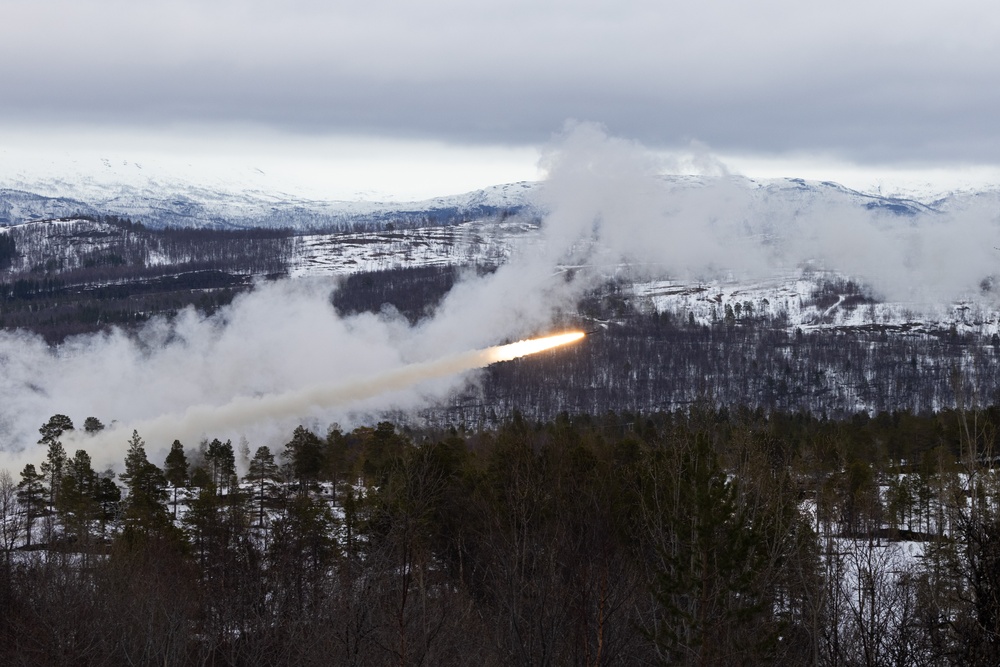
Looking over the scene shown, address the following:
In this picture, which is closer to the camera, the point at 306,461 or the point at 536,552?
the point at 536,552

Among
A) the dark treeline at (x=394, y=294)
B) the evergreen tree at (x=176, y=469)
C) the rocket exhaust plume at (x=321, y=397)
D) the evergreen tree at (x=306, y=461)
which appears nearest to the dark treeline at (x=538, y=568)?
the evergreen tree at (x=176, y=469)

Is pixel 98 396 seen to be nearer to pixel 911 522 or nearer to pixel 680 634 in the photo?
pixel 911 522

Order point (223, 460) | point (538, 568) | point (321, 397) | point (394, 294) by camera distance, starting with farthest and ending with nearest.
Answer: point (394, 294), point (223, 460), point (321, 397), point (538, 568)

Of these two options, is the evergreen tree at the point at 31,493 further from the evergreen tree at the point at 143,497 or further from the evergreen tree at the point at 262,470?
the evergreen tree at the point at 262,470

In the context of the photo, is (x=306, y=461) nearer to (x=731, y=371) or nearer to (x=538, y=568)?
(x=538, y=568)

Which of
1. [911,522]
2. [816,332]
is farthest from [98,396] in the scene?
[816,332]

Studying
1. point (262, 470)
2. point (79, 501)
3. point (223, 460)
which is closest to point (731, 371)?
point (223, 460)

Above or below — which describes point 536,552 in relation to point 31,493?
above
